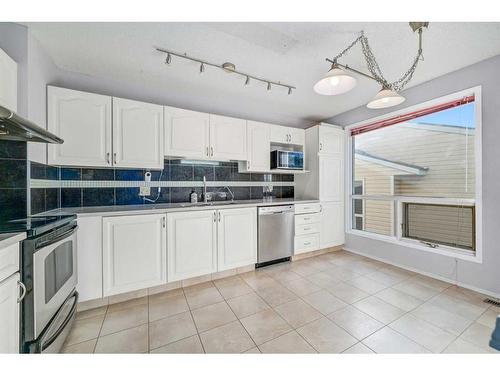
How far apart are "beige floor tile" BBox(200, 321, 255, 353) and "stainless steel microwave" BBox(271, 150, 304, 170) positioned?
218 centimetres

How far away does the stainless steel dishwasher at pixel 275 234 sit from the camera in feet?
9.12

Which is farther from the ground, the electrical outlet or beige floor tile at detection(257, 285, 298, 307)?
the electrical outlet

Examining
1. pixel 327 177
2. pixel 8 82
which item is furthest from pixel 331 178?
pixel 8 82

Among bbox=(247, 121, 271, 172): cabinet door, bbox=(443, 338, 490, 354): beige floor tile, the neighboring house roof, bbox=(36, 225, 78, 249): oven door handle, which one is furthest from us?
bbox=(247, 121, 271, 172): cabinet door

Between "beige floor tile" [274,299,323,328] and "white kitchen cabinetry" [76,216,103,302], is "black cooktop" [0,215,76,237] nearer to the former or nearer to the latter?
"white kitchen cabinetry" [76,216,103,302]

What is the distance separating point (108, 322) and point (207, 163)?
6.84 ft

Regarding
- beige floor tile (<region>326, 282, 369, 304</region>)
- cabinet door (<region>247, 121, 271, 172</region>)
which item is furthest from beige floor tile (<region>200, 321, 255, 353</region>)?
cabinet door (<region>247, 121, 271, 172</region>)

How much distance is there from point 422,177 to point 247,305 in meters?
2.72

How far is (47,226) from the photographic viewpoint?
1.30 metres

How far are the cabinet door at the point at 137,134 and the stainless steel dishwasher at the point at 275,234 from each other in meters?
Answer: 1.52

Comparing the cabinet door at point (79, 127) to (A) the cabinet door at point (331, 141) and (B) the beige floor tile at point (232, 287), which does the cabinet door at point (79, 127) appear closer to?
(B) the beige floor tile at point (232, 287)

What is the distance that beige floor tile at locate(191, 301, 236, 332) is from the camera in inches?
66.4

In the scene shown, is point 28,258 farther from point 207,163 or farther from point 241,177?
point 241,177

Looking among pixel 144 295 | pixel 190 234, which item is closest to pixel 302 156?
pixel 190 234
